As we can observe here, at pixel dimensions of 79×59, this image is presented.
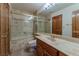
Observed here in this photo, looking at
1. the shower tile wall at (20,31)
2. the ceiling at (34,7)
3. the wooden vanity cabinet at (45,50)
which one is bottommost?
the wooden vanity cabinet at (45,50)

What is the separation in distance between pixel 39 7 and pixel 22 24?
37 cm

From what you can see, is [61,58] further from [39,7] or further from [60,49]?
[39,7]

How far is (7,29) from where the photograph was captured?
1.87 m

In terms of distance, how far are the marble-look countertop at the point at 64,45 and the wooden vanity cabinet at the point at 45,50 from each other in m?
0.05

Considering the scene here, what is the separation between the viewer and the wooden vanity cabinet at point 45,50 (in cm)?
176

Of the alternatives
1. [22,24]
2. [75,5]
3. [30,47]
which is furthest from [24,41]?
[75,5]

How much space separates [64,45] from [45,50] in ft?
1.01

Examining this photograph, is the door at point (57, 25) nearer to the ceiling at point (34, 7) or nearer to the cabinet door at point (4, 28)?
the ceiling at point (34, 7)

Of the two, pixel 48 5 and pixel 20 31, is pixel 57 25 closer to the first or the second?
pixel 48 5

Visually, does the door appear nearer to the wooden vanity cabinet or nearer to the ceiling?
the ceiling

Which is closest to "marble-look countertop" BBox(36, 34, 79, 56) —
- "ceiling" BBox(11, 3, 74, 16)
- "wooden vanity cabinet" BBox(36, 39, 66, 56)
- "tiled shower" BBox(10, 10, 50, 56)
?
"wooden vanity cabinet" BBox(36, 39, 66, 56)

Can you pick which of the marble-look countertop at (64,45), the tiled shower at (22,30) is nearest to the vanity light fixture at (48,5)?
the tiled shower at (22,30)

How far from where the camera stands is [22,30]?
190 centimetres

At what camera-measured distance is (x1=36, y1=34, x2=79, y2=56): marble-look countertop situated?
5.45 feet
